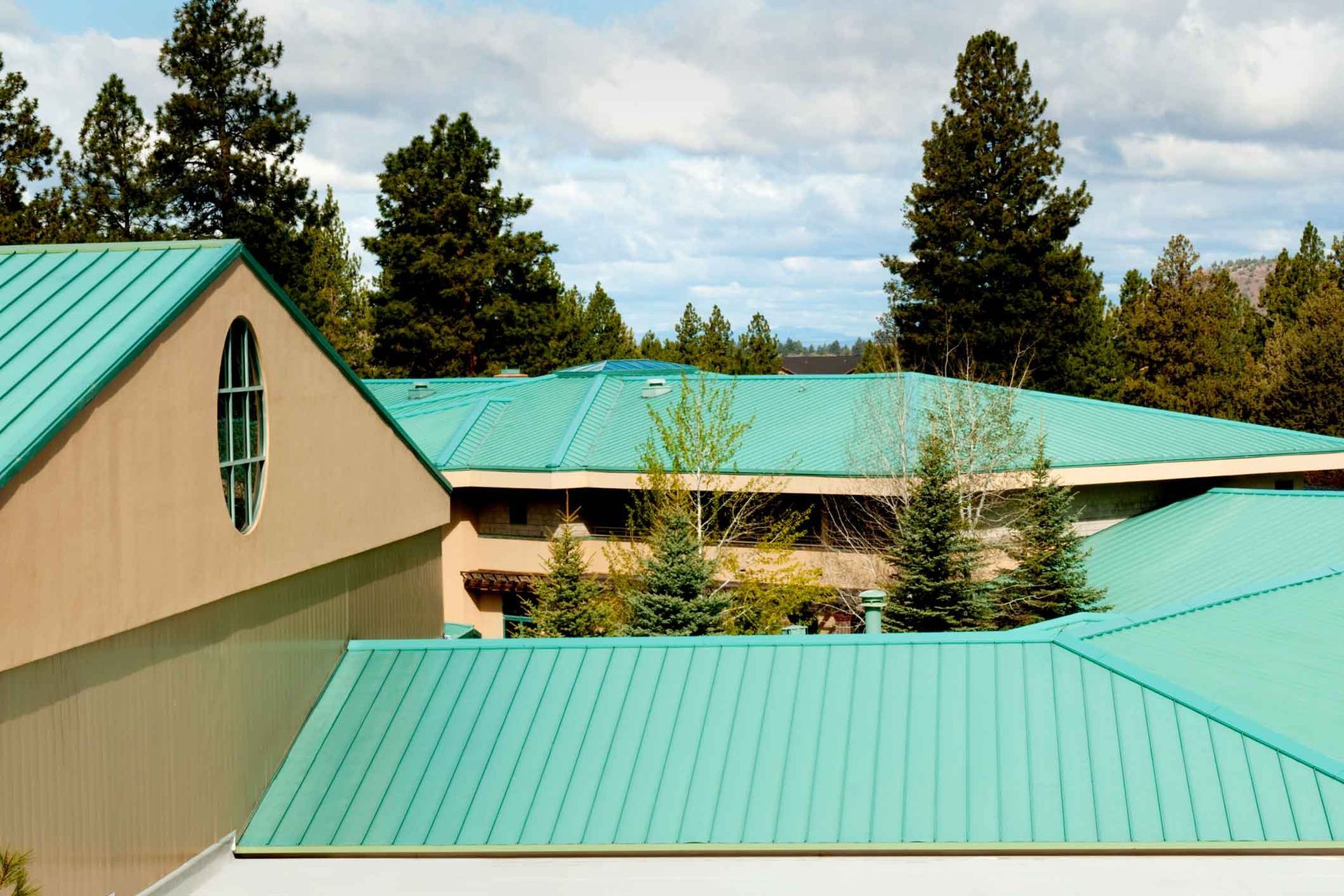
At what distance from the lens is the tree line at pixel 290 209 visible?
44.9 meters

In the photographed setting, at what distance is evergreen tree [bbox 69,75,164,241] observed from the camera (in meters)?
44.8

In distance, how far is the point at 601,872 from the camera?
34.9 feet

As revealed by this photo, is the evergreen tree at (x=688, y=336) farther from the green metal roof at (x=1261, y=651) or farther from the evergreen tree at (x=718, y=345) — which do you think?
the green metal roof at (x=1261, y=651)

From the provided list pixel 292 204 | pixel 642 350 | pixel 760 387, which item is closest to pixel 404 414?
pixel 760 387

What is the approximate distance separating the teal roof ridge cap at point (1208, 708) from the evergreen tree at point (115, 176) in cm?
4029

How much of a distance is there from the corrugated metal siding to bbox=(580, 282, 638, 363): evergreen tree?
53828 mm

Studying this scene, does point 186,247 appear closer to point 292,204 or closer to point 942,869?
point 942,869

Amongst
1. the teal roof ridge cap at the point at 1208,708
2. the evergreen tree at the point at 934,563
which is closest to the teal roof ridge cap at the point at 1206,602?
the teal roof ridge cap at the point at 1208,708

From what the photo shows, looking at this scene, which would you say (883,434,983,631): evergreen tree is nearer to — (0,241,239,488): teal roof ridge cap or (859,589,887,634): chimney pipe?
(859,589,887,634): chimney pipe

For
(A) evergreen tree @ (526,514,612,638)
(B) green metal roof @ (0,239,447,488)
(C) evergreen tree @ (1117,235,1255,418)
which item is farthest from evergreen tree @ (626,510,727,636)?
(C) evergreen tree @ (1117,235,1255,418)

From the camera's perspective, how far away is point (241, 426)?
→ 443 inches

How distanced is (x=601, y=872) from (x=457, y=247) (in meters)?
41.9

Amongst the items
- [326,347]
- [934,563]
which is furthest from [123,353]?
[934,563]

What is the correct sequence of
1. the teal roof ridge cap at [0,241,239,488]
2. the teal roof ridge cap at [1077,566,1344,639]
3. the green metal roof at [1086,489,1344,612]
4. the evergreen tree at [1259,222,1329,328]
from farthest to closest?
the evergreen tree at [1259,222,1329,328], the green metal roof at [1086,489,1344,612], the teal roof ridge cap at [1077,566,1344,639], the teal roof ridge cap at [0,241,239,488]
